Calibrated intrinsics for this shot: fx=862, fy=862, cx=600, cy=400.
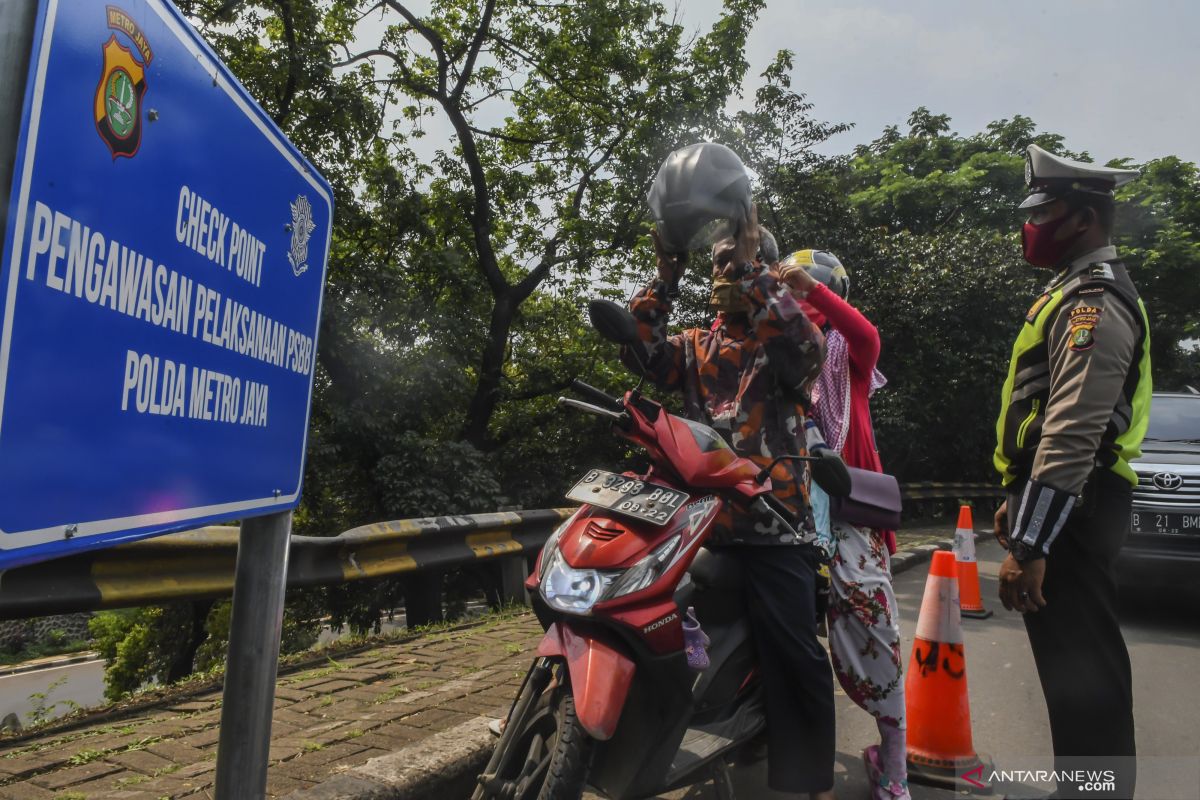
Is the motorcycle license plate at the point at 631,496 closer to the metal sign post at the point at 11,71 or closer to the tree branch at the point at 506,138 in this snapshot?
the metal sign post at the point at 11,71

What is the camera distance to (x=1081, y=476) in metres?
2.40

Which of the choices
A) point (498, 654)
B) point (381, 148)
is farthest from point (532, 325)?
point (498, 654)

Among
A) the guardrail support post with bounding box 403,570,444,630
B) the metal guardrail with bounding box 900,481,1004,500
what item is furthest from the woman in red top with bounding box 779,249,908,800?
the metal guardrail with bounding box 900,481,1004,500

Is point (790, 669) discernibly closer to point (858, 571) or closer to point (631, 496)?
point (858, 571)

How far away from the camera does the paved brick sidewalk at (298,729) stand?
8.90 ft

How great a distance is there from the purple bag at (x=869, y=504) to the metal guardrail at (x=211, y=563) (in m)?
2.08

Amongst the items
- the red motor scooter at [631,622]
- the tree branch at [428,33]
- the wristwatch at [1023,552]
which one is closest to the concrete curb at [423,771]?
the red motor scooter at [631,622]

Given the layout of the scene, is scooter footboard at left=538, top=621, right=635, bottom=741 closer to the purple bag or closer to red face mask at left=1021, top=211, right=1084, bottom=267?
the purple bag

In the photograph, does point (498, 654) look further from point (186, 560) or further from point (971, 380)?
point (971, 380)

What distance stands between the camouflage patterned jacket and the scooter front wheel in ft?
2.66

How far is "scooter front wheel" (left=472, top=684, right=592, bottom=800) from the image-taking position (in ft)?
6.90

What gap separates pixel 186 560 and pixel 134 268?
3152 millimetres

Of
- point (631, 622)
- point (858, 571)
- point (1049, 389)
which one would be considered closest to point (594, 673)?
point (631, 622)

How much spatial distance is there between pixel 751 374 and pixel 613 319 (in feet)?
→ 1.68
